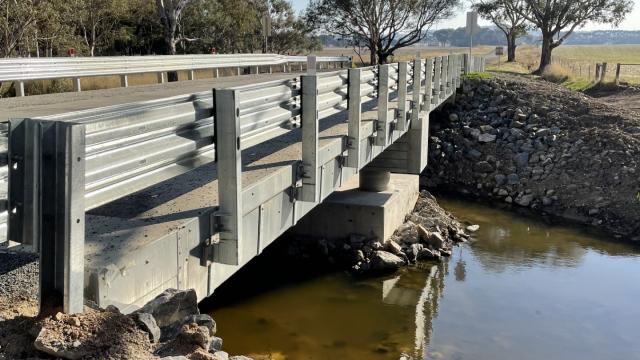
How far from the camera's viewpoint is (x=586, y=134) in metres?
21.3

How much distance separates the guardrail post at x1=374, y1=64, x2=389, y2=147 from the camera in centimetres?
902

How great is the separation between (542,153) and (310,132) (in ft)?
55.7

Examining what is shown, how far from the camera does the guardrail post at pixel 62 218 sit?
111 inches

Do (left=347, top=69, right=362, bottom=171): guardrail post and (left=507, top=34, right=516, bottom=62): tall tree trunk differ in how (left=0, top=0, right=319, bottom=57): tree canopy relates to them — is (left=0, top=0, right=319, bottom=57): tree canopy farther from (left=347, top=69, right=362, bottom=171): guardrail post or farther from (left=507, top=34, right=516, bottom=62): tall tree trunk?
(left=507, top=34, right=516, bottom=62): tall tree trunk

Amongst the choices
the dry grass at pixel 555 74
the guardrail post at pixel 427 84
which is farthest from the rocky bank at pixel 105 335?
the dry grass at pixel 555 74

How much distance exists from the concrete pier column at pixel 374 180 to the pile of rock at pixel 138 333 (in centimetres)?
1207

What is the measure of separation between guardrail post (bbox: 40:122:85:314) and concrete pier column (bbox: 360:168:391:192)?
12.7 m

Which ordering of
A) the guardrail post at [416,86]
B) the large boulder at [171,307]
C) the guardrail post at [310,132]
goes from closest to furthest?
1. the large boulder at [171,307]
2. the guardrail post at [310,132]
3. the guardrail post at [416,86]

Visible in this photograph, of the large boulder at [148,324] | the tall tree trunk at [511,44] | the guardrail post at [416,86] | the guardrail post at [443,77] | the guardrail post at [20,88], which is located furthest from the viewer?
the tall tree trunk at [511,44]

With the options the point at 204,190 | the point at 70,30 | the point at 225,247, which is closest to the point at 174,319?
the point at 225,247

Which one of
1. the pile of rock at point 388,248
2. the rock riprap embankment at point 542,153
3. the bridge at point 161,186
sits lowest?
the pile of rock at point 388,248

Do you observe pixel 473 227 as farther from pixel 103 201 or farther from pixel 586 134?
pixel 103 201

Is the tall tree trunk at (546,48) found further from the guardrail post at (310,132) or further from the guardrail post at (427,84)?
the guardrail post at (310,132)

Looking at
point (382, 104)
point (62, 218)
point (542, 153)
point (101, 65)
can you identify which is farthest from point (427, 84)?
point (62, 218)
